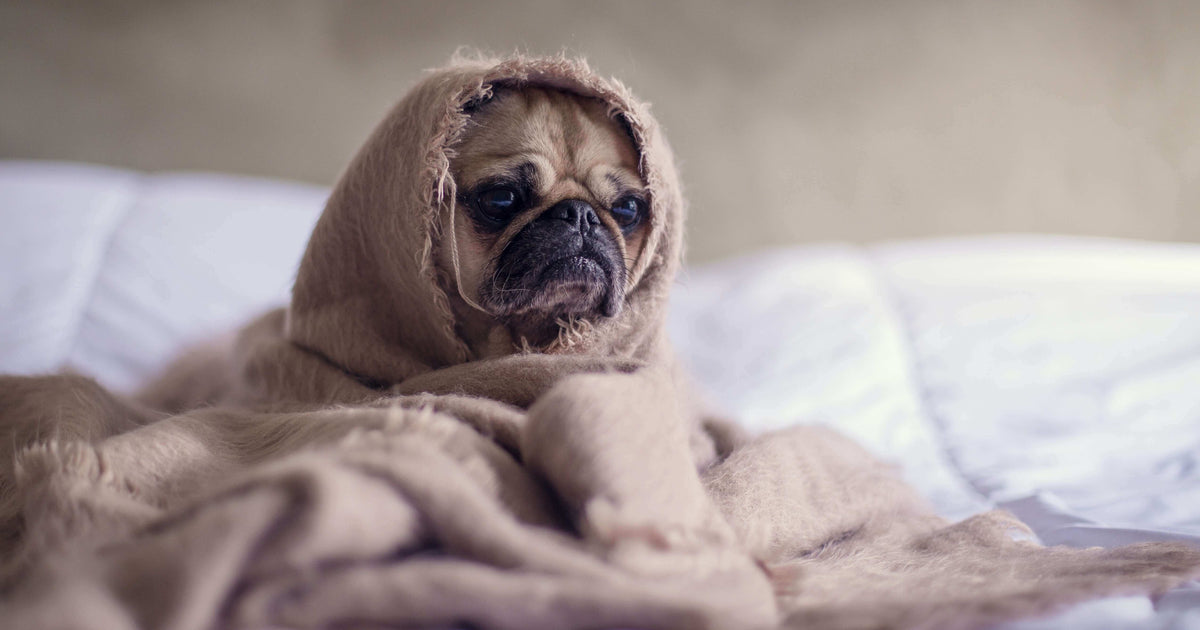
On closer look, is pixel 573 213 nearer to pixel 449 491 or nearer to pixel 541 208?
pixel 541 208

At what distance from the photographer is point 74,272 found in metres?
2.03

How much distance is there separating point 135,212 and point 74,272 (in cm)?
27

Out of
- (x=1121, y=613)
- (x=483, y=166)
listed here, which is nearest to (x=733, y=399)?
(x=483, y=166)

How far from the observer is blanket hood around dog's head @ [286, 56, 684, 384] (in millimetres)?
1241

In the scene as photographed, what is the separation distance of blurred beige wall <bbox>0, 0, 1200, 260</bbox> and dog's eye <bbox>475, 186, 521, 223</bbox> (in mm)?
1683

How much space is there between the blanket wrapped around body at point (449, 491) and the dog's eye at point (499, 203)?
6cm

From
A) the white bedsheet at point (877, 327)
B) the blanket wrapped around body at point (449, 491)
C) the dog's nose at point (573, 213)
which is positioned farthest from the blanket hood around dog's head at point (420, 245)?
the white bedsheet at point (877, 327)

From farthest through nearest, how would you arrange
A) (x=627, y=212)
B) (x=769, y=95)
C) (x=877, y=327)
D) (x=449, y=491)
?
(x=769, y=95) < (x=877, y=327) < (x=627, y=212) < (x=449, y=491)

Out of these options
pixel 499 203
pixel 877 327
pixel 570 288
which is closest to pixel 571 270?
pixel 570 288

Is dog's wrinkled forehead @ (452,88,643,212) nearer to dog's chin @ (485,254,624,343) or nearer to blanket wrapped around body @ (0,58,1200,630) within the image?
blanket wrapped around body @ (0,58,1200,630)

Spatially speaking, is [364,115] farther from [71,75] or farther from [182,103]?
[71,75]

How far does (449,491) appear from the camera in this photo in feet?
2.28

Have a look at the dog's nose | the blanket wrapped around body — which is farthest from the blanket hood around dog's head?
the dog's nose

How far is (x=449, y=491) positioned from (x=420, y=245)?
0.60 metres
